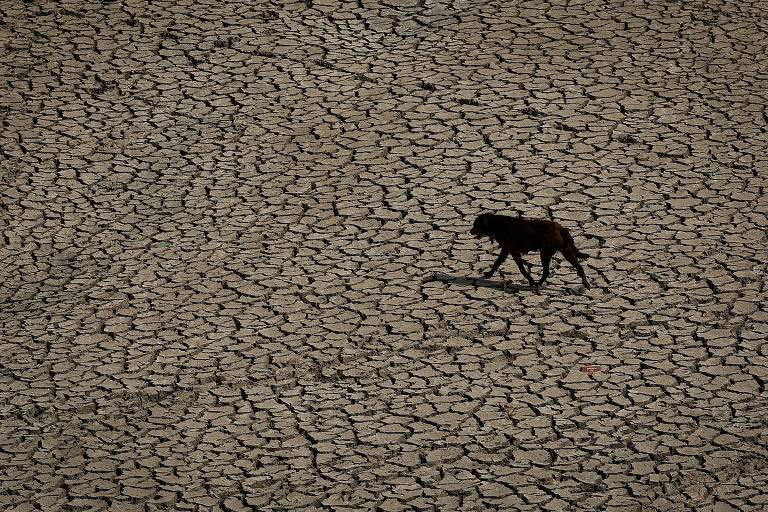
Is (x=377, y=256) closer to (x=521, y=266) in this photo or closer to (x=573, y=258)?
(x=521, y=266)

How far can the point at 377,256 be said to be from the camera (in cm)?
855

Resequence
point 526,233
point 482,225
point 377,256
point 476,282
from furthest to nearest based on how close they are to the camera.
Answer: point 377,256
point 476,282
point 482,225
point 526,233

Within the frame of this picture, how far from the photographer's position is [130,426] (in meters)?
7.19

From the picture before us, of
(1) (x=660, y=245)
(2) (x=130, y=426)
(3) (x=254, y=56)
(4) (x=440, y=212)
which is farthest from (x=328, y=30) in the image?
(2) (x=130, y=426)

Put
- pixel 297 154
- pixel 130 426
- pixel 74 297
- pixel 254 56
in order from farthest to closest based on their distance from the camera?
pixel 254 56 < pixel 297 154 < pixel 74 297 < pixel 130 426

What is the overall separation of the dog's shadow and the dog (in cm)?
11

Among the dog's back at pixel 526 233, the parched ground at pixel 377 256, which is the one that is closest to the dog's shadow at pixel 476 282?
the parched ground at pixel 377 256

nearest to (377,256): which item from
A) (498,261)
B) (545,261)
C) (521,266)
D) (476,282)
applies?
(476,282)

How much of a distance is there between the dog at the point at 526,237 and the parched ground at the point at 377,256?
0.66 feet

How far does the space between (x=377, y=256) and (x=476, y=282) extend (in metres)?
0.63

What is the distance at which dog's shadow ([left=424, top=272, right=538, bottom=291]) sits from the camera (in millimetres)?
8242

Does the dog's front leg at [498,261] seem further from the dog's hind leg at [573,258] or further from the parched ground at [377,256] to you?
the dog's hind leg at [573,258]

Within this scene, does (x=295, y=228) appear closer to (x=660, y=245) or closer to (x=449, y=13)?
(x=660, y=245)

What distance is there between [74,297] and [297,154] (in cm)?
199
